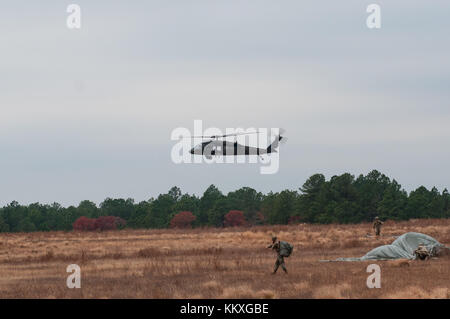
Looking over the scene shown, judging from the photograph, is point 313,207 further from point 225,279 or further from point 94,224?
point 225,279

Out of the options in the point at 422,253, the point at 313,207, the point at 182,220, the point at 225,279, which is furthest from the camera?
the point at 182,220

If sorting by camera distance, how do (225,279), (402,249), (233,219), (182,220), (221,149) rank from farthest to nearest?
(182,220)
(233,219)
(221,149)
(402,249)
(225,279)

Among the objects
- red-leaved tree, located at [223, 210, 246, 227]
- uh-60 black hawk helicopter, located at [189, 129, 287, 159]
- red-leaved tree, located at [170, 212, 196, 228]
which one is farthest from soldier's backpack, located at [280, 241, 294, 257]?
red-leaved tree, located at [170, 212, 196, 228]

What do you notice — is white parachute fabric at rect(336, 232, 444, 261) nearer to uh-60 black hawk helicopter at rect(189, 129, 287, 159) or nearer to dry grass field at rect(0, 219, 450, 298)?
dry grass field at rect(0, 219, 450, 298)

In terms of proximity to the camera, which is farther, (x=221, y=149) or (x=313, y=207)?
(x=313, y=207)

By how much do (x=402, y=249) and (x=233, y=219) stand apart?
92846 millimetres

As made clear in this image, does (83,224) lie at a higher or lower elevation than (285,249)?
lower

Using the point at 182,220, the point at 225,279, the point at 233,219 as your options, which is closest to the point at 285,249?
the point at 225,279

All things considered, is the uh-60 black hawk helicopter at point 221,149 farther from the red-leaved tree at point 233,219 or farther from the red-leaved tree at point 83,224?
the red-leaved tree at point 83,224

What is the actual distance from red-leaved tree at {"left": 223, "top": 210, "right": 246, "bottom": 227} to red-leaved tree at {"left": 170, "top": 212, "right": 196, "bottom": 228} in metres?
7.20

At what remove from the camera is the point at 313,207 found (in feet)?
342
